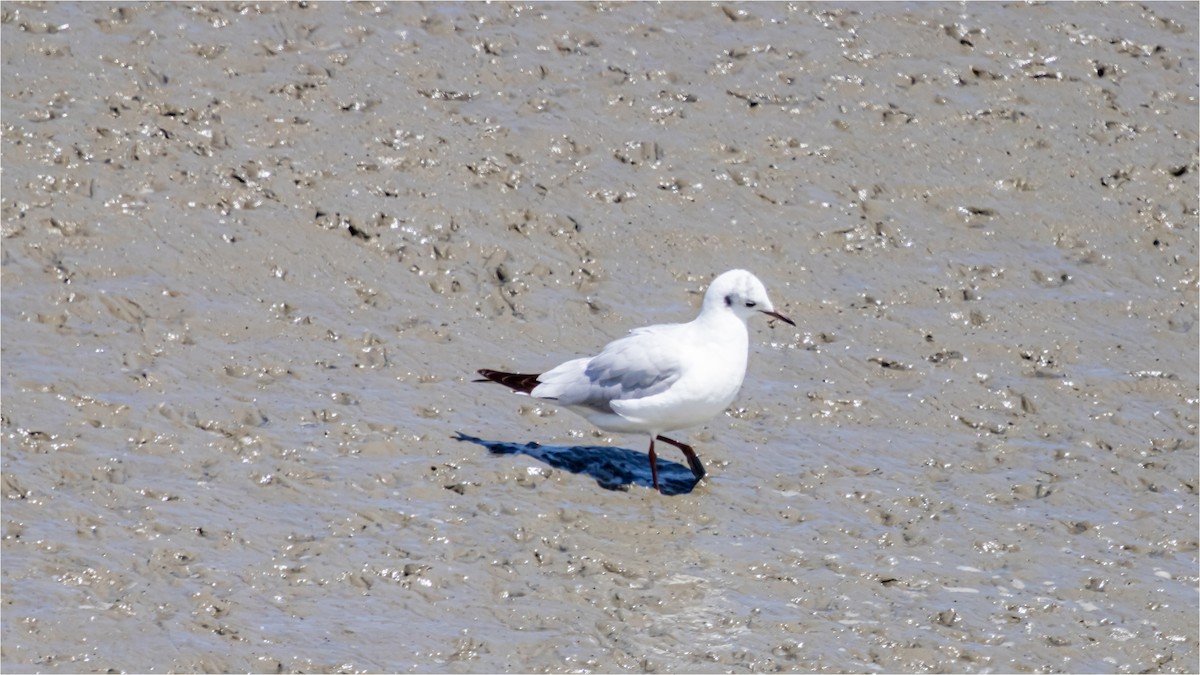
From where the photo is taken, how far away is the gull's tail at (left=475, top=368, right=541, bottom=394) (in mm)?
8836

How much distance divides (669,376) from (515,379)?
839 millimetres

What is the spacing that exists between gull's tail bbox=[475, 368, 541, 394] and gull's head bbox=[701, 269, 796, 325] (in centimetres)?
98

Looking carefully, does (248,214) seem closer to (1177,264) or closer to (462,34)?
(462,34)

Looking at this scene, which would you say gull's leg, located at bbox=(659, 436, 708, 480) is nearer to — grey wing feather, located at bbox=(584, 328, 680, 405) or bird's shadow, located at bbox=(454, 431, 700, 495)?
bird's shadow, located at bbox=(454, 431, 700, 495)

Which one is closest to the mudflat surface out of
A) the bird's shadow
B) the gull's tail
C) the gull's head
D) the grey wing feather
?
the bird's shadow

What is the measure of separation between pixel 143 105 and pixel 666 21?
3854 millimetres

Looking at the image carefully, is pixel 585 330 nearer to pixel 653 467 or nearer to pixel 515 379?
pixel 515 379

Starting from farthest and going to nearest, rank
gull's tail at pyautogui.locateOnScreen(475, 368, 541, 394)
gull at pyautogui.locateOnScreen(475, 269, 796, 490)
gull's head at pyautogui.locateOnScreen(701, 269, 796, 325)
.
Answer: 1. gull's tail at pyautogui.locateOnScreen(475, 368, 541, 394)
2. gull's head at pyautogui.locateOnScreen(701, 269, 796, 325)
3. gull at pyautogui.locateOnScreen(475, 269, 796, 490)

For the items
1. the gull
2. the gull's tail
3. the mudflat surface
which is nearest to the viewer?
the mudflat surface

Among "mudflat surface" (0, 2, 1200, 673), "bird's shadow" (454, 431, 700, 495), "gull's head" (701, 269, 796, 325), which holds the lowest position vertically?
"bird's shadow" (454, 431, 700, 495)

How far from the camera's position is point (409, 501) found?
811 cm

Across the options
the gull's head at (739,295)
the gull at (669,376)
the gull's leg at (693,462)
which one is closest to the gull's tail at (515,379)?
the gull at (669,376)

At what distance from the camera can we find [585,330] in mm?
9938

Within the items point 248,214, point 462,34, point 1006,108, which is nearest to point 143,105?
point 248,214
